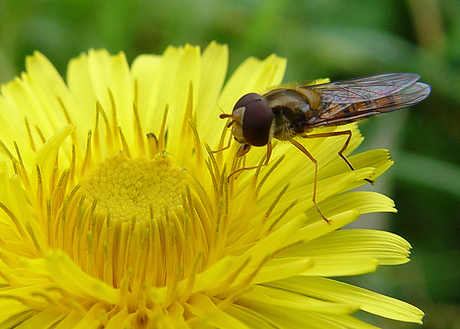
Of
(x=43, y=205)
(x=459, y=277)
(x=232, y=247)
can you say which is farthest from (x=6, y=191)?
(x=459, y=277)

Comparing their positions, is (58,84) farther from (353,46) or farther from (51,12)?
(353,46)

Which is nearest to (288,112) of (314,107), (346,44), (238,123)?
(314,107)

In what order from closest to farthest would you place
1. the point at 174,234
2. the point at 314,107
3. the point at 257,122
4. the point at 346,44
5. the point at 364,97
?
the point at 174,234 < the point at 257,122 < the point at 314,107 < the point at 364,97 < the point at 346,44

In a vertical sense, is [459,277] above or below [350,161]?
below

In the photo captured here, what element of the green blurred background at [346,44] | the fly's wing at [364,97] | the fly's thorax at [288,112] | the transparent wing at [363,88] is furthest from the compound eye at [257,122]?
the green blurred background at [346,44]

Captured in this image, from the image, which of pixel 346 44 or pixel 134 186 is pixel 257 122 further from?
pixel 346 44

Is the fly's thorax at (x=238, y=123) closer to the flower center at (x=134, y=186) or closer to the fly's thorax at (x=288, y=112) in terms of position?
the fly's thorax at (x=288, y=112)
